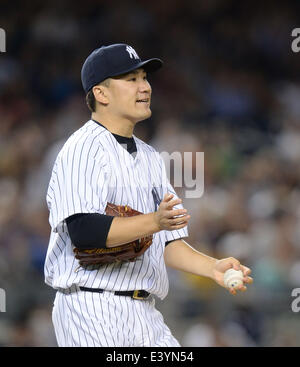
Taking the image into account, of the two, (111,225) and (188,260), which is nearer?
(111,225)

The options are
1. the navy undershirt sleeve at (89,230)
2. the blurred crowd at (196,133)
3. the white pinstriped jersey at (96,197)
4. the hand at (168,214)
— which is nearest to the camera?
the hand at (168,214)

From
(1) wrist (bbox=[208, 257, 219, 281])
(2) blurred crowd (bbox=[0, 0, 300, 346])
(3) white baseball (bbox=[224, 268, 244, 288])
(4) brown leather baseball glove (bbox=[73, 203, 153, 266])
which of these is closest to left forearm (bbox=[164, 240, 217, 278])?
(1) wrist (bbox=[208, 257, 219, 281])

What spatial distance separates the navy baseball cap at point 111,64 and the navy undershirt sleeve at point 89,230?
1.86 ft

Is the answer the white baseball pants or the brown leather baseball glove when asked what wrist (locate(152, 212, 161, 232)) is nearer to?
the brown leather baseball glove

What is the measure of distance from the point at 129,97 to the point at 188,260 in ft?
1.99

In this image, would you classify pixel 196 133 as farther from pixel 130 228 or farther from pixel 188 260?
pixel 130 228

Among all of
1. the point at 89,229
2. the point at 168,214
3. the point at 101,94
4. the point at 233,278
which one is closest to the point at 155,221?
the point at 168,214

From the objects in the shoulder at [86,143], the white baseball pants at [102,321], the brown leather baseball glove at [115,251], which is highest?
the shoulder at [86,143]

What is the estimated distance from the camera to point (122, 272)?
2184 millimetres

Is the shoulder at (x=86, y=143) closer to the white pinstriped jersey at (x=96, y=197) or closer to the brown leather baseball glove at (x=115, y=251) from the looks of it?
the white pinstriped jersey at (x=96, y=197)

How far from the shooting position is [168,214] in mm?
1865

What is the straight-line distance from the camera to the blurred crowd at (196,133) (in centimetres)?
421

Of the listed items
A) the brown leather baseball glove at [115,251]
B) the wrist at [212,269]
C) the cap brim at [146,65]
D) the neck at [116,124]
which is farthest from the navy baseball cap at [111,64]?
the wrist at [212,269]

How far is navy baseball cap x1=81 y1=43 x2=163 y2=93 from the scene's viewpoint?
2.32m
